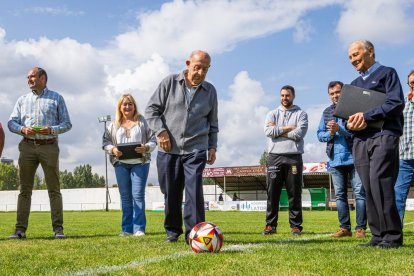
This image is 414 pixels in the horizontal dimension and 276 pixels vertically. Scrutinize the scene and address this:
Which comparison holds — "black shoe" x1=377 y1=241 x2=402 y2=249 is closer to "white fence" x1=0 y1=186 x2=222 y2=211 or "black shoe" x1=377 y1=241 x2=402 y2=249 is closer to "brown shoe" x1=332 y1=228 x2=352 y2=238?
"brown shoe" x1=332 y1=228 x2=352 y2=238

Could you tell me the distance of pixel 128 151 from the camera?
23.9ft

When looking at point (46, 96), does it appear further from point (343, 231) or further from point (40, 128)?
point (343, 231)

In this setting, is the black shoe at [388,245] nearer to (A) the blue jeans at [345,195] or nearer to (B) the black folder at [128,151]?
(A) the blue jeans at [345,195]

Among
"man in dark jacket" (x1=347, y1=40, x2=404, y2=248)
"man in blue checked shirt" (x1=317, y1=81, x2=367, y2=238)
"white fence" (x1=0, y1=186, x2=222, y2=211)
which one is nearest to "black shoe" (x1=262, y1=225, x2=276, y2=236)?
"man in blue checked shirt" (x1=317, y1=81, x2=367, y2=238)

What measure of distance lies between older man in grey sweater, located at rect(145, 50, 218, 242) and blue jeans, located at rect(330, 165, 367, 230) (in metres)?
2.25

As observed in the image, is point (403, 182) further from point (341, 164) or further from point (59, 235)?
point (59, 235)

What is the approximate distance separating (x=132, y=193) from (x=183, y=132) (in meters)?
2.21

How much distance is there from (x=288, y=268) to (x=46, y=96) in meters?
4.80

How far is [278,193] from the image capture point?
24.5ft

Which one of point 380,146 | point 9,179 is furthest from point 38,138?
point 9,179

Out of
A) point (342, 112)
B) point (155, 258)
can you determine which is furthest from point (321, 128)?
point (155, 258)

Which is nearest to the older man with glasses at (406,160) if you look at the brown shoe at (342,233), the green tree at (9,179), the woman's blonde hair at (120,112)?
the brown shoe at (342,233)

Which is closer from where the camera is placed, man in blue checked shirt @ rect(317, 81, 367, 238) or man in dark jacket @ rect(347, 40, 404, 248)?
man in dark jacket @ rect(347, 40, 404, 248)

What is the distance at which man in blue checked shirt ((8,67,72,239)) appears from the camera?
693 cm
